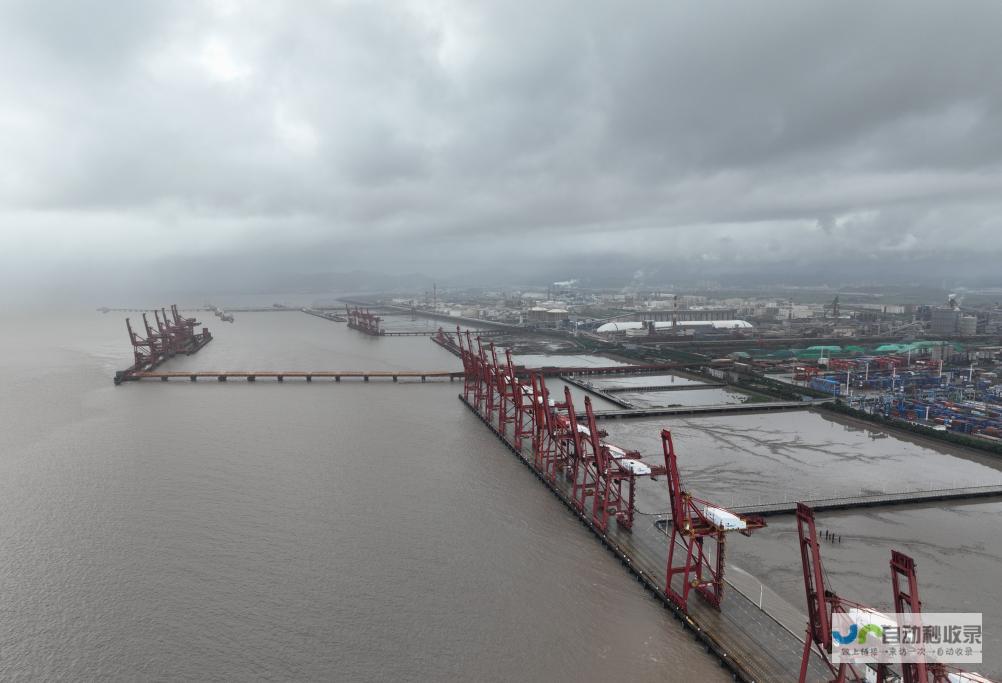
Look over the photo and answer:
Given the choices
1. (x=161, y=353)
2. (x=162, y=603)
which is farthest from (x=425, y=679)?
(x=161, y=353)

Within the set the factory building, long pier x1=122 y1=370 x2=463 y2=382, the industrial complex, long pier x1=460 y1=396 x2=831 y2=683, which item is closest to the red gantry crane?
the industrial complex

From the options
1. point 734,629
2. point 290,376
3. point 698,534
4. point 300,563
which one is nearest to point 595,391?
point 290,376

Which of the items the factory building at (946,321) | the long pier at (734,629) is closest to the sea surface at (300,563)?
the long pier at (734,629)

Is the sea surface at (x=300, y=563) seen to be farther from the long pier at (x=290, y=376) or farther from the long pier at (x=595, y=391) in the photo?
the long pier at (x=290, y=376)

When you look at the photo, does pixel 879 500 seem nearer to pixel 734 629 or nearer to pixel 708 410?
pixel 734 629

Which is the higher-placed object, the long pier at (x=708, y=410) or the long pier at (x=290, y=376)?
the long pier at (x=290, y=376)

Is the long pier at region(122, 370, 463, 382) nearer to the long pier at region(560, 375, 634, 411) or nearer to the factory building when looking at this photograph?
the long pier at region(560, 375, 634, 411)
